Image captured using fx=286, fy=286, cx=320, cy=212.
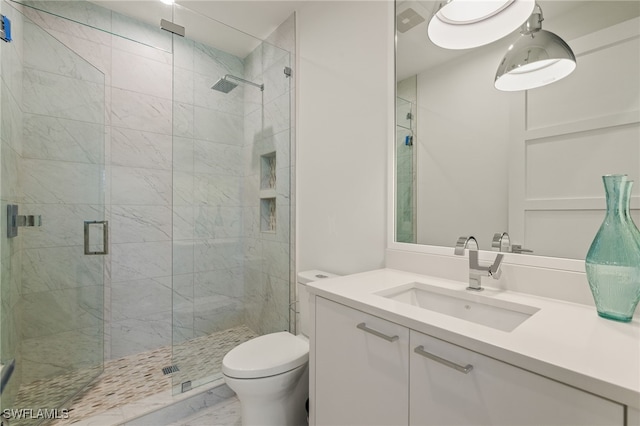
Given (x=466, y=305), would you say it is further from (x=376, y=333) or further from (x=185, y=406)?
(x=185, y=406)

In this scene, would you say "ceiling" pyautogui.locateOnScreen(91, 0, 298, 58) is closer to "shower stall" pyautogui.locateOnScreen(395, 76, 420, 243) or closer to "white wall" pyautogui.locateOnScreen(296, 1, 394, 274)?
"white wall" pyautogui.locateOnScreen(296, 1, 394, 274)

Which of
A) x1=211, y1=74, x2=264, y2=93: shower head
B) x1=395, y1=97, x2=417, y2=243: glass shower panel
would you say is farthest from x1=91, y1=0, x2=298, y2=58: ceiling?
x1=395, y1=97, x2=417, y2=243: glass shower panel

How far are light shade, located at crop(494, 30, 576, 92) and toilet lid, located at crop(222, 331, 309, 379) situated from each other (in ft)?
5.03

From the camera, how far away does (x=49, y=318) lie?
1803mm

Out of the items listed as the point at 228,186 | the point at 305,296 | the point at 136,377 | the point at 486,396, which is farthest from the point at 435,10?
the point at 136,377

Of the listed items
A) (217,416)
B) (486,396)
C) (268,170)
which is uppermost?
(268,170)

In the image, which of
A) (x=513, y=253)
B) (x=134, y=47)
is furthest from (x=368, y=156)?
(x=134, y=47)

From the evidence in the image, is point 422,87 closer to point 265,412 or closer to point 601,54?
point 601,54

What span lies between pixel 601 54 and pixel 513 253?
0.73 m

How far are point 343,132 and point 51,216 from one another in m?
1.91

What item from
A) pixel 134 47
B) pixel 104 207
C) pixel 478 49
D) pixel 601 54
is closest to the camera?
pixel 601 54

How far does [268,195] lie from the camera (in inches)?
90.5

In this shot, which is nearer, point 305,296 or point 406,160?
point 406,160

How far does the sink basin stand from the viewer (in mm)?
967
